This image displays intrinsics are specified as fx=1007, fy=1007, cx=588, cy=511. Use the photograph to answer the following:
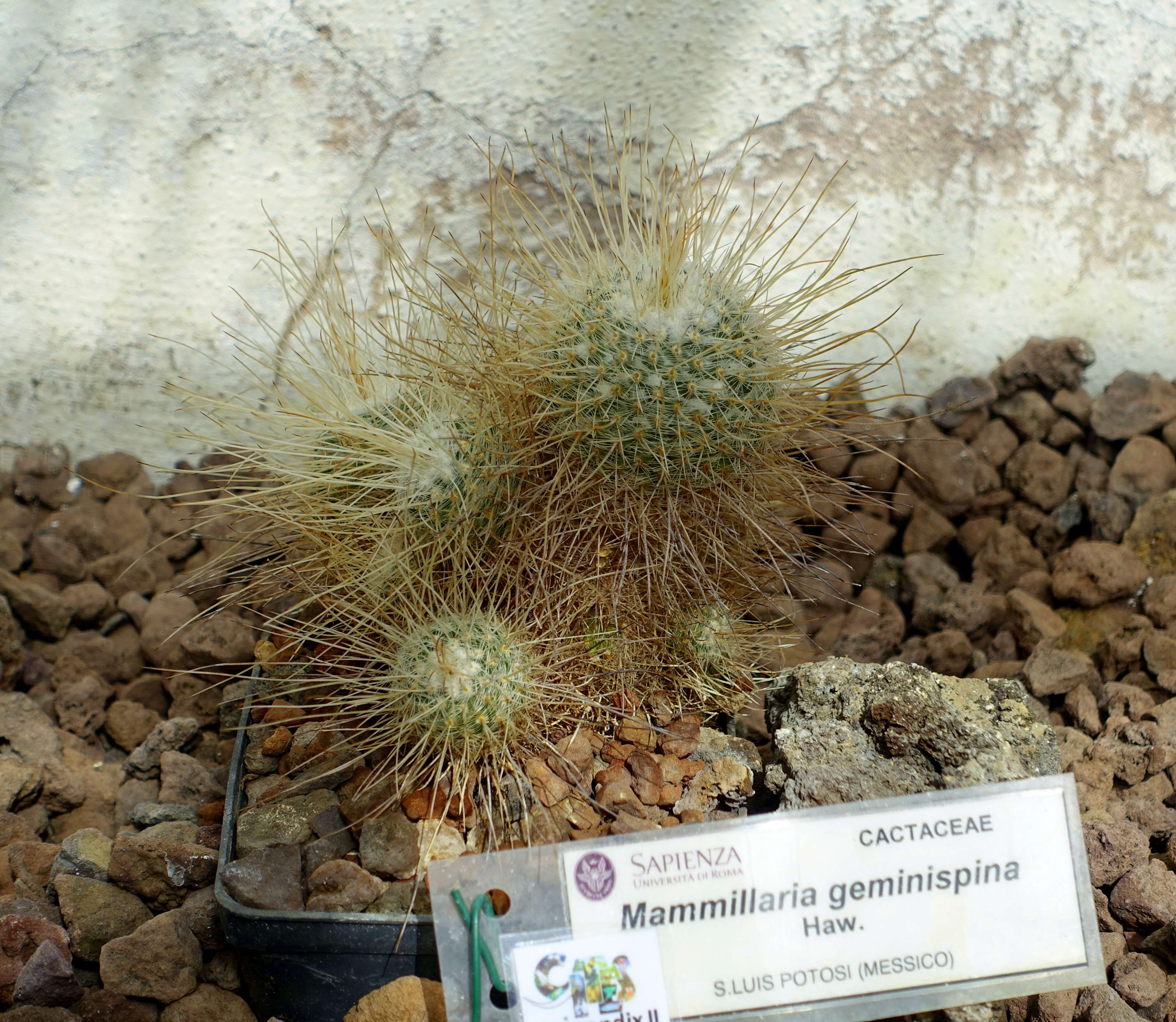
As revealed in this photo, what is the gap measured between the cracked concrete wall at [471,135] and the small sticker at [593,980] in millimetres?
1601

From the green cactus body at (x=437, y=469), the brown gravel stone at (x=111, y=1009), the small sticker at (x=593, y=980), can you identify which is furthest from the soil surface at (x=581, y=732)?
the green cactus body at (x=437, y=469)

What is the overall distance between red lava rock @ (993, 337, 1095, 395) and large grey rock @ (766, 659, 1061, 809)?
128 centimetres

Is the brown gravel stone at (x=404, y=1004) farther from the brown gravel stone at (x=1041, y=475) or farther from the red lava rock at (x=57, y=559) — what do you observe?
the brown gravel stone at (x=1041, y=475)

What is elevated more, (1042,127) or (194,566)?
(1042,127)

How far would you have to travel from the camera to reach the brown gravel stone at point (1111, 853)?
144cm

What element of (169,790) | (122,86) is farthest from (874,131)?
(169,790)

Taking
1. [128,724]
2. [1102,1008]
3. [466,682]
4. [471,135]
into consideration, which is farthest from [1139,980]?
[471,135]

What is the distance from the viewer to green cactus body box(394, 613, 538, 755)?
1321mm

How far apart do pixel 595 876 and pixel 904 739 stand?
46 centimetres

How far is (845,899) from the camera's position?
45.4 inches

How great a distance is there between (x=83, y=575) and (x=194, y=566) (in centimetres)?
25

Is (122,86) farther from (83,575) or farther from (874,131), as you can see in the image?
(874,131)

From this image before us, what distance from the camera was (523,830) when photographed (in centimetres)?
137

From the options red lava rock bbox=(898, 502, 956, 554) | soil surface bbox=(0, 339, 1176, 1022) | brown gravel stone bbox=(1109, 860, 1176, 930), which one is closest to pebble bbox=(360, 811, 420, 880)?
soil surface bbox=(0, 339, 1176, 1022)
